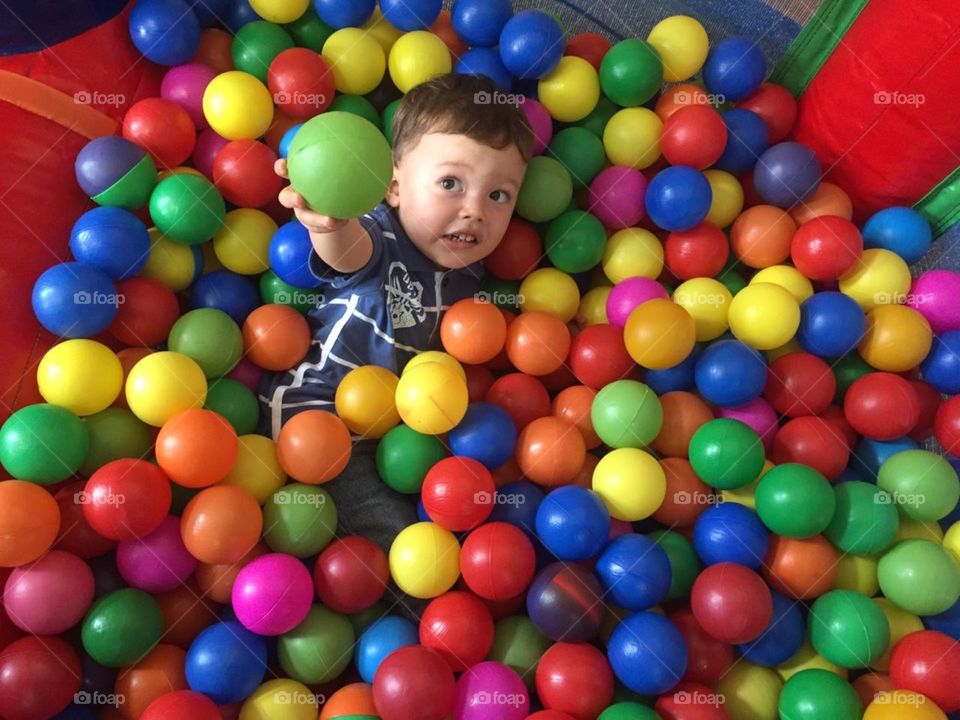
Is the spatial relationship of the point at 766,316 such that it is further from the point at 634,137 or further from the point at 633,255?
the point at 634,137

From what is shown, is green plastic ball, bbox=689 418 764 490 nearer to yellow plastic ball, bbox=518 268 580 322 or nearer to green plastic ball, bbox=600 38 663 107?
yellow plastic ball, bbox=518 268 580 322

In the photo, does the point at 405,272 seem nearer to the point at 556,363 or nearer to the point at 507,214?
the point at 507,214

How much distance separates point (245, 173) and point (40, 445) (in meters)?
0.62

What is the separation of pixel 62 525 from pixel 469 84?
1.00 meters

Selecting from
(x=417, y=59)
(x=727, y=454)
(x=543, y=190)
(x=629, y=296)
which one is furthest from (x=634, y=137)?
(x=727, y=454)

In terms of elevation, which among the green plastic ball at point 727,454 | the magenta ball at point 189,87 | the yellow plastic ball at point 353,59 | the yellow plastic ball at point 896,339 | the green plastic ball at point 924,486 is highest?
the yellow plastic ball at point 896,339

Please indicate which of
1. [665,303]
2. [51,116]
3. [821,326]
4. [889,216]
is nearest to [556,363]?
[665,303]

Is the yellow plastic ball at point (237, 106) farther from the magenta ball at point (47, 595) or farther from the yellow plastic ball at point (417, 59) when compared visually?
the magenta ball at point (47, 595)

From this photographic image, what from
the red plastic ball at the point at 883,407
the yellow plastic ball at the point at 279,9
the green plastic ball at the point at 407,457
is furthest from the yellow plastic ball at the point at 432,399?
the yellow plastic ball at the point at 279,9

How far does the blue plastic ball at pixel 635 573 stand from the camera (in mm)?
1352

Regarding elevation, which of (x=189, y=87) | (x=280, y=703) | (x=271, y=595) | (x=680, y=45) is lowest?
(x=280, y=703)

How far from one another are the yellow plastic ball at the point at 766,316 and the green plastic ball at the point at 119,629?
43.1 inches

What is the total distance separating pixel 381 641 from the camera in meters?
1.36

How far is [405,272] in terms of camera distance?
1.61m
